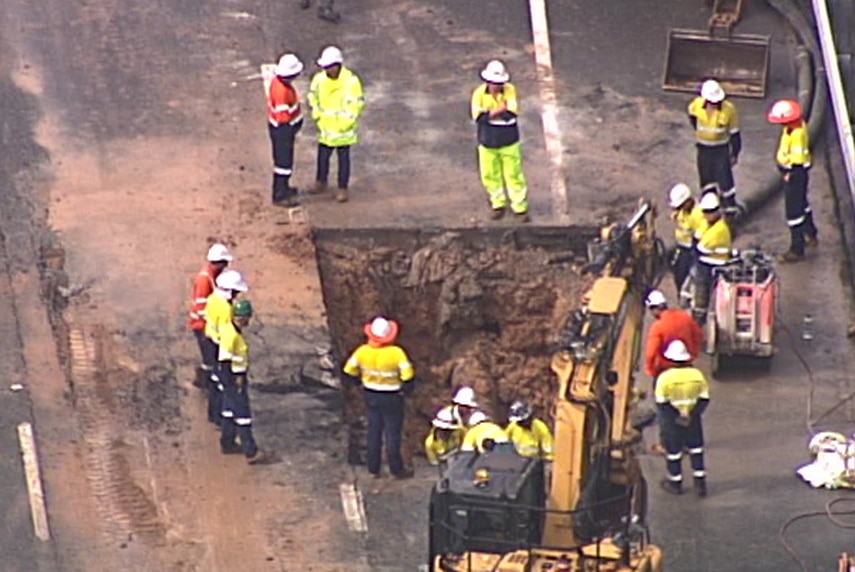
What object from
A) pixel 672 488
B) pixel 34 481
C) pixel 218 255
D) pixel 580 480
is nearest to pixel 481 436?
pixel 580 480

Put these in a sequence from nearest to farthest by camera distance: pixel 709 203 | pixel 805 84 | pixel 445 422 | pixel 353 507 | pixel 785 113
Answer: pixel 445 422, pixel 353 507, pixel 709 203, pixel 785 113, pixel 805 84

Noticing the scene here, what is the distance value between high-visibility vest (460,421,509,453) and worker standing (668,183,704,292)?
4.86m

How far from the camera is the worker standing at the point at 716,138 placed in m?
33.6

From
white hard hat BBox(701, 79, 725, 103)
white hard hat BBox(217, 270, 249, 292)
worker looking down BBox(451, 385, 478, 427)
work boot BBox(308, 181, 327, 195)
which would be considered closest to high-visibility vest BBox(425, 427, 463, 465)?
worker looking down BBox(451, 385, 478, 427)

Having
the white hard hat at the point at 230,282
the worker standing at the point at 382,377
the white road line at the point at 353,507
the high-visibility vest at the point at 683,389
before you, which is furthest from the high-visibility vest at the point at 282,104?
the high-visibility vest at the point at 683,389

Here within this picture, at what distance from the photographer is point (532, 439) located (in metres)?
27.9

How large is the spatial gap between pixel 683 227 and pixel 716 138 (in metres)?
1.79

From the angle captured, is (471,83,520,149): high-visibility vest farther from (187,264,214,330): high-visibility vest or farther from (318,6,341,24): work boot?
(318,6,341,24): work boot

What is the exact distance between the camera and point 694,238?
105 ft

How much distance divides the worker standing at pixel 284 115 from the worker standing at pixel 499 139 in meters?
2.07

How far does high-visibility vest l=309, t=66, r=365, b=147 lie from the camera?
33719mm

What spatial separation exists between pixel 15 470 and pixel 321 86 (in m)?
6.43

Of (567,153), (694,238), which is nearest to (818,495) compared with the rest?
(694,238)

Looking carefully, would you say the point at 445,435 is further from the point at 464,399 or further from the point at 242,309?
the point at 242,309
